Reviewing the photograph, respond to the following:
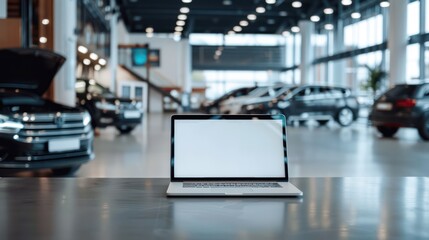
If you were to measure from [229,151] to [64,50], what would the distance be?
31.6 feet

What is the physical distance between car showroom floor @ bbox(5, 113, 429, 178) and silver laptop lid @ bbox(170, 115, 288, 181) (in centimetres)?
404

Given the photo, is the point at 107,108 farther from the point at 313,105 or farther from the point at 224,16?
the point at 224,16

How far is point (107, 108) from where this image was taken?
11.4m

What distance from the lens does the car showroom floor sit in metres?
6.10

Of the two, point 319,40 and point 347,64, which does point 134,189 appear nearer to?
point 347,64

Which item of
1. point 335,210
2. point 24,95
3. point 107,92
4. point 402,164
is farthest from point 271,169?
point 107,92

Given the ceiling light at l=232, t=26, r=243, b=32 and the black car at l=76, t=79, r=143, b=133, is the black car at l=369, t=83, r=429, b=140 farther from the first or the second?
the ceiling light at l=232, t=26, r=243, b=32

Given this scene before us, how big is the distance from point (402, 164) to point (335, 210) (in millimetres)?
5989

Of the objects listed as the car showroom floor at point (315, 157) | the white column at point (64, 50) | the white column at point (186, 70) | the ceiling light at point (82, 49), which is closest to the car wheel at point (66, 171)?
the car showroom floor at point (315, 157)

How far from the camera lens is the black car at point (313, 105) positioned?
50.0ft

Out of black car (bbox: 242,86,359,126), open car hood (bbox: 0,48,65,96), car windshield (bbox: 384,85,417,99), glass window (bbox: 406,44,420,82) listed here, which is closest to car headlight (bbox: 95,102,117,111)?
black car (bbox: 242,86,359,126)

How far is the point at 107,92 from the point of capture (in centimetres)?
1315

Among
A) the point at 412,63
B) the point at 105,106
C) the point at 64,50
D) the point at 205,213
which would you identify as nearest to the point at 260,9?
the point at 412,63

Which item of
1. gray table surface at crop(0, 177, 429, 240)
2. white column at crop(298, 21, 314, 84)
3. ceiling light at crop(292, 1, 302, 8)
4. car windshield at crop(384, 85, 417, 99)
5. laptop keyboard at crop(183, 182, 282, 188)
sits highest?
ceiling light at crop(292, 1, 302, 8)
